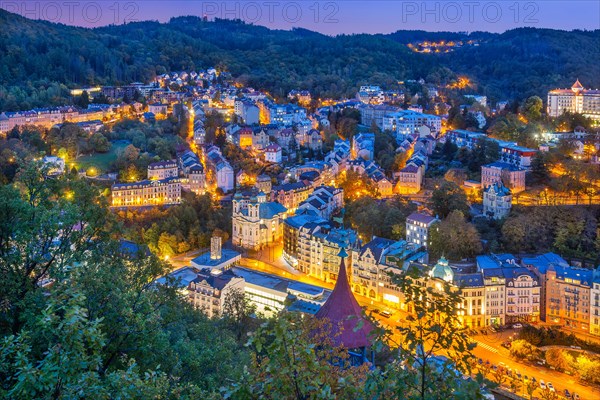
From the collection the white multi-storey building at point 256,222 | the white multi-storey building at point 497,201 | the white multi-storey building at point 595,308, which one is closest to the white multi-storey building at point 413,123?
the white multi-storey building at point 497,201

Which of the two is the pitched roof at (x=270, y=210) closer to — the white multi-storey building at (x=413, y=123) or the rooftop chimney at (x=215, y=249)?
the rooftop chimney at (x=215, y=249)

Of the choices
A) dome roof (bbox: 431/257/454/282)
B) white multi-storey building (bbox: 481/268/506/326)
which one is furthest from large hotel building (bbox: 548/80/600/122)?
dome roof (bbox: 431/257/454/282)

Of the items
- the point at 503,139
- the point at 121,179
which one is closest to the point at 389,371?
the point at 121,179

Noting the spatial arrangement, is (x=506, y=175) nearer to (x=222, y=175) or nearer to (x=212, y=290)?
(x=222, y=175)

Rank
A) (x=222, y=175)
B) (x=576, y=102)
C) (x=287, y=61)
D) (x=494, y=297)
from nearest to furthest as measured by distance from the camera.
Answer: (x=494, y=297), (x=222, y=175), (x=576, y=102), (x=287, y=61)

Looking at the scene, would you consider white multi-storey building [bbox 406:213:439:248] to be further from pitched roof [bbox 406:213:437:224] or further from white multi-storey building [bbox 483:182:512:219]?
white multi-storey building [bbox 483:182:512:219]

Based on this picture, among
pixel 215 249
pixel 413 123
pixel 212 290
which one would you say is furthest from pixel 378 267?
pixel 413 123
